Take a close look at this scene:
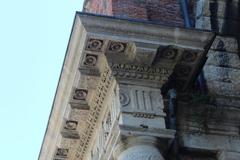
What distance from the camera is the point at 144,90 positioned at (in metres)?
11.0

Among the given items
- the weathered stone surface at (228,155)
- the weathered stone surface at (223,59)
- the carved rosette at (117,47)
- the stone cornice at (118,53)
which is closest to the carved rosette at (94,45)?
the stone cornice at (118,53)

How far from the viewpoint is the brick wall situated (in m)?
11.8

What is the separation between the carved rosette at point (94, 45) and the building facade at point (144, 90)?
1cm

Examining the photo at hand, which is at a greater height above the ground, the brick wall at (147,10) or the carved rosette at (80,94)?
the brick wall at (147,10)

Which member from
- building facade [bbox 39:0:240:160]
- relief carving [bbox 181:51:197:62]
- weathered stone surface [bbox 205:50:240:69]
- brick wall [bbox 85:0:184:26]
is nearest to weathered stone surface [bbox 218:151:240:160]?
building facade [bbox 39:0:240:160]

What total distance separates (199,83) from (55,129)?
Answer: 222 cm

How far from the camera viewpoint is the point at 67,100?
11.6 meters

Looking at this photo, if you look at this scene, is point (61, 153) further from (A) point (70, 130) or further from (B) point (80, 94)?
(B) point (80, 94)

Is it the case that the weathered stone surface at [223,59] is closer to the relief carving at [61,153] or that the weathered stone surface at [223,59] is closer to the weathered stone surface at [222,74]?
the weathered stone surface at [222,74]

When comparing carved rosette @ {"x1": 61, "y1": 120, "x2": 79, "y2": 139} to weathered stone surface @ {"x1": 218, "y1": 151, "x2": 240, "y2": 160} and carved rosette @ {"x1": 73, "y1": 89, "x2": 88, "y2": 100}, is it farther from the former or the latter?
weathered stone surface @ {"x1": 218, "y1": 151, "x2": 240, "y2": 160}

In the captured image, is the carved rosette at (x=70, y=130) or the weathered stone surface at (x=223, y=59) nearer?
the carved rosette at (x=70, y=130)

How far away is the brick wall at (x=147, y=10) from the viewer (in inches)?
463

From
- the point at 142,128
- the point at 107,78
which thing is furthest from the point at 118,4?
the point at 142,128

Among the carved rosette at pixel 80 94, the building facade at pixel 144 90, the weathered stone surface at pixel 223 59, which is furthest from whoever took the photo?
the weathered stone surface at pixel 223 59
